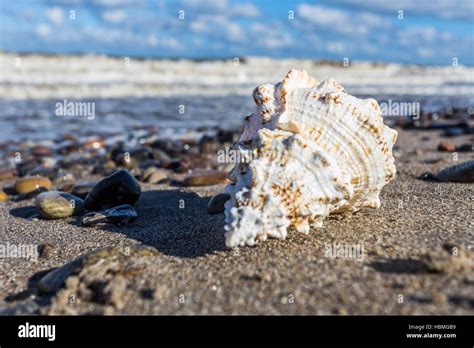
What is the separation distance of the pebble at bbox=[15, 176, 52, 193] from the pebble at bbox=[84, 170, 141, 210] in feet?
5.49

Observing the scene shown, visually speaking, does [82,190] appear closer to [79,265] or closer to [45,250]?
[45,250]

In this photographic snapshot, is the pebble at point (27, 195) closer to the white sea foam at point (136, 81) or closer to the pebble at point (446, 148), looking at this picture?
the pebble at point (446, 148)

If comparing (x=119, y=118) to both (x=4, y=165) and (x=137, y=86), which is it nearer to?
(x=4, y=165)

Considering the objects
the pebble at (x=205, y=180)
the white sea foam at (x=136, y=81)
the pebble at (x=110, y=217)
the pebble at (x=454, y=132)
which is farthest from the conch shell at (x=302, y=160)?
the white sea foam at (x=136, y=81)

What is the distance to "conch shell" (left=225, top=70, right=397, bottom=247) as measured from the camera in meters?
2.94

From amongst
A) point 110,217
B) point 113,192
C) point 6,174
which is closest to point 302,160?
point 110,217

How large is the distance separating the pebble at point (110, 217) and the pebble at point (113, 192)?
0.42 metres

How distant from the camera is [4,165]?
7.94m

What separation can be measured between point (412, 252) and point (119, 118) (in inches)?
451

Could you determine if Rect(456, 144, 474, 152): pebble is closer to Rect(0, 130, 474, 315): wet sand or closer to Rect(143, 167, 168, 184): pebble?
Rect(0, 130, 474, 315): wet sand

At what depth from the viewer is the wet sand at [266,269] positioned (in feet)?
8.23

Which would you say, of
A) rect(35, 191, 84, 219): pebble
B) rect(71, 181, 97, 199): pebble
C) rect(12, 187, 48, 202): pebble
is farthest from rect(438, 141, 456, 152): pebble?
rect(12, 187, 48, 202): pebble

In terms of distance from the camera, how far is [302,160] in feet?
10.1

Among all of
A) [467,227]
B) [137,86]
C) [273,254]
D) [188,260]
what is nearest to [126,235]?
[188,260]
